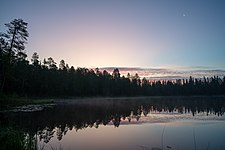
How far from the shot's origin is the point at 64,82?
101m

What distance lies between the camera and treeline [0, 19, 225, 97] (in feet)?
143

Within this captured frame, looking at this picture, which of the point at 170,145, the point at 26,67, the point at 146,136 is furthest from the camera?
the point at 26,67

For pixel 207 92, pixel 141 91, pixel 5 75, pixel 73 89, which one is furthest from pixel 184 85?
pixel 5 75

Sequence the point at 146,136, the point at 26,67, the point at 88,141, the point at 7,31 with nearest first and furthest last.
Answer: the point at 88,141 < the point at 146,136 < the point at 7,31 < the point at 26,67

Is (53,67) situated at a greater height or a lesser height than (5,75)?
greater

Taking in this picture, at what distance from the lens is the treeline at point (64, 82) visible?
43.5m

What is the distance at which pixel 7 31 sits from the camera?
134 feet

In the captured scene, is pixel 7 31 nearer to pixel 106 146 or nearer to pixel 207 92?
pixel 106 146

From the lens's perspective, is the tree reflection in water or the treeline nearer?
the tree reflection in water

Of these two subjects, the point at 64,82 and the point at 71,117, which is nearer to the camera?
the point at 71,117

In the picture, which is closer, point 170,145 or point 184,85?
point 170,145

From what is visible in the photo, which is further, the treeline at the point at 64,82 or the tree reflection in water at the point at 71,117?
the treeline at the point at 64,82

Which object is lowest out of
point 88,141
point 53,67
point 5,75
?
point 88,141

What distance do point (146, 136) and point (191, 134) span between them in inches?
136
